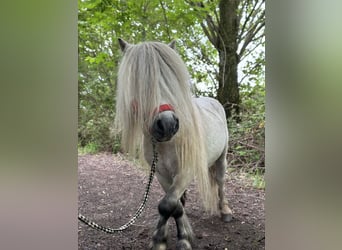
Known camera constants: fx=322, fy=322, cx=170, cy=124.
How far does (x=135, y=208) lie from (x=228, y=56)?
3.41 feet

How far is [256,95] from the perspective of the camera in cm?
175

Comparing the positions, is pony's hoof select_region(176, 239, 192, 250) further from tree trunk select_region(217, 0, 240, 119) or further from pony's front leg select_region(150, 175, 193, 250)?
tree trunk select_region(217, 0, 240, 119)

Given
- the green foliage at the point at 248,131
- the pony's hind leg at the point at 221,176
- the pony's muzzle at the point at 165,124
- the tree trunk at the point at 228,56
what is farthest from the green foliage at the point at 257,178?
the pony's muzzle at the point at 165,124

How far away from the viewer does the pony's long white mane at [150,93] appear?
905mm

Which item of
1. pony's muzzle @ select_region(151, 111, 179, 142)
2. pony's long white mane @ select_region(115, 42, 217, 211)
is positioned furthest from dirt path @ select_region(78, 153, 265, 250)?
pony's muzzle @ select_region(151, 111, 179, 142)

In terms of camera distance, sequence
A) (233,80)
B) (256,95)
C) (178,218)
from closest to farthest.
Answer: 1. (178,218)
2. (256,95)
3. (233,80)

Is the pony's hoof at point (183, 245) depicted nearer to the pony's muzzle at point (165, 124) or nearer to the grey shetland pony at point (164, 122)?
the grey shetland pony at point (164, 122)

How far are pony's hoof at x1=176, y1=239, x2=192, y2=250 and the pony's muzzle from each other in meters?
0.48

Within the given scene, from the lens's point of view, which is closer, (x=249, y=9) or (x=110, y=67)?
(x=110, y=67)
